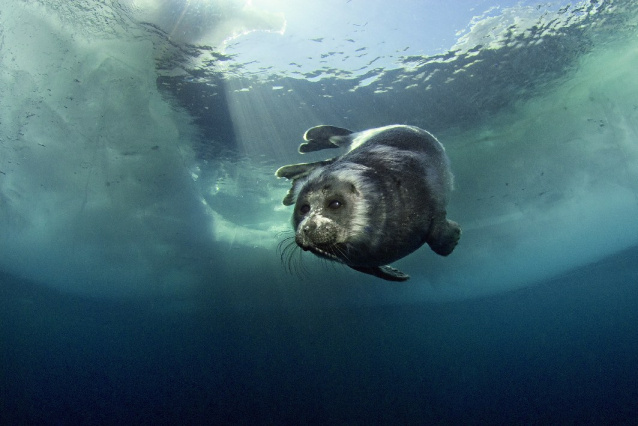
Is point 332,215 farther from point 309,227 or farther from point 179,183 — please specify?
point 179,183

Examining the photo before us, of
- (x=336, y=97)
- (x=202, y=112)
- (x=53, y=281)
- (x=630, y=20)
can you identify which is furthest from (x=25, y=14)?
(x=53, y=281)

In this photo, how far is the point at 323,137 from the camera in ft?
11.0

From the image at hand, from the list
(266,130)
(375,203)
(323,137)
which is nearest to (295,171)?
(375,203)

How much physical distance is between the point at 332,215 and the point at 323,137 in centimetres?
194

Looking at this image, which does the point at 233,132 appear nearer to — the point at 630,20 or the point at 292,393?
the point at 630,20

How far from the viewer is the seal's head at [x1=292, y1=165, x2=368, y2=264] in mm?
1509

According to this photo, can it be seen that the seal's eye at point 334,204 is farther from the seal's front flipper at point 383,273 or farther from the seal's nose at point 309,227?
the seal's front flipper at point 383,273

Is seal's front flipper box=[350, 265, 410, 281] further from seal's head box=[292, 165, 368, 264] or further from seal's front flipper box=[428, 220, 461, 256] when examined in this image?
seal's head box=[292, 165, 368, 264]

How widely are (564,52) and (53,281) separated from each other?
32050mm

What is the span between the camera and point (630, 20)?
8.37 meters

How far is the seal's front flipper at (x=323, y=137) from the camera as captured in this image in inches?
131

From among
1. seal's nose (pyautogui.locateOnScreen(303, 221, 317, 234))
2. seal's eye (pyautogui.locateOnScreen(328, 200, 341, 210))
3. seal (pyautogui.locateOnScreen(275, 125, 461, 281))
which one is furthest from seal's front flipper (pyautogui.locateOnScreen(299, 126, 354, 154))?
seal's nose (pyautogui.locateOnScreen(303, 221, 317, 234))

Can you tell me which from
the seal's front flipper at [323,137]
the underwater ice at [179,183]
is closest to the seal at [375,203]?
the seal's front flipper at [323,137]

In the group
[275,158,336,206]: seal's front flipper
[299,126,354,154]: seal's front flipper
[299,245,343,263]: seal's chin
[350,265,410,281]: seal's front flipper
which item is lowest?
[299,245,343,263]: seal's chin
